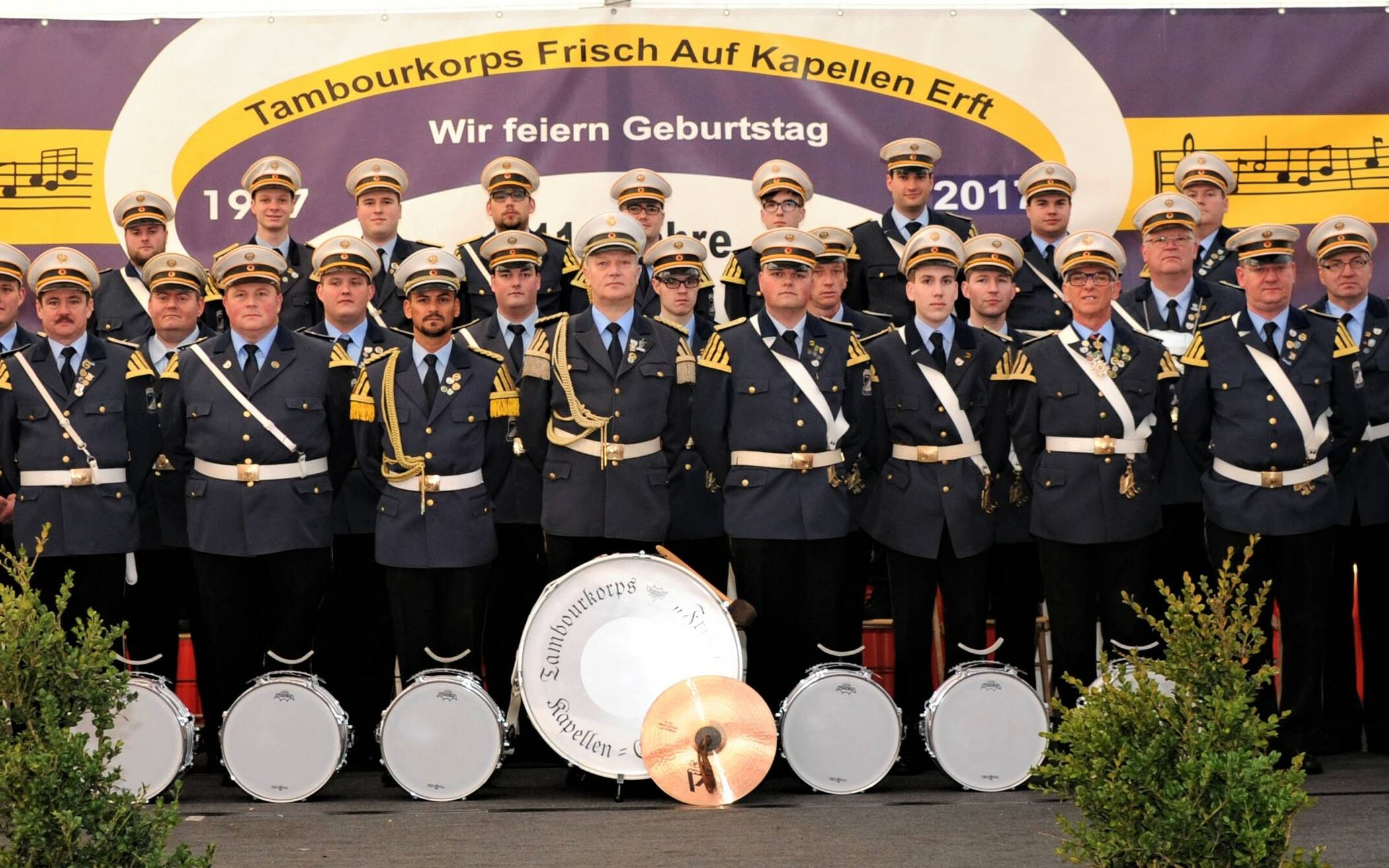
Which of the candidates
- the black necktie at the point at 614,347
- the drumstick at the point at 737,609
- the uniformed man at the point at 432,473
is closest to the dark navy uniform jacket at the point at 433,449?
the uniformed man at the point at 432,473

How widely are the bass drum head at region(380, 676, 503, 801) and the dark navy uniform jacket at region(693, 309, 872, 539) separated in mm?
1302

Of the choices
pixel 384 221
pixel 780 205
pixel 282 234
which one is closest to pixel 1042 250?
pixel 780 205

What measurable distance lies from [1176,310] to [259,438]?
396cm

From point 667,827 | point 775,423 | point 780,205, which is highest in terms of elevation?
point 780,205

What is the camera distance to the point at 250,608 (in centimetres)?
797

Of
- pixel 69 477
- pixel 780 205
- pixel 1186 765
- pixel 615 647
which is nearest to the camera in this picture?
pixel 1186 765

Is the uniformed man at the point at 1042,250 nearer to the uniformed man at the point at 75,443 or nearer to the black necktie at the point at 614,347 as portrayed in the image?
the black necktie at the point at 614,347

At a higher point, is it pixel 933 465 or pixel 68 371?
pixel 68 371

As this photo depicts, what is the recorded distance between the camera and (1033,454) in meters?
8.01

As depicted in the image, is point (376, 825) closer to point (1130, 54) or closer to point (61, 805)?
point (61, 805)

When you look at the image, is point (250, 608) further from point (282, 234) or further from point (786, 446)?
point (786, 446)

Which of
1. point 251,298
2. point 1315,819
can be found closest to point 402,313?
point 251,298

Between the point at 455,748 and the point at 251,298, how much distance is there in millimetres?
2017

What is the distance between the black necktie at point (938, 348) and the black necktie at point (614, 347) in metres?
1.27
